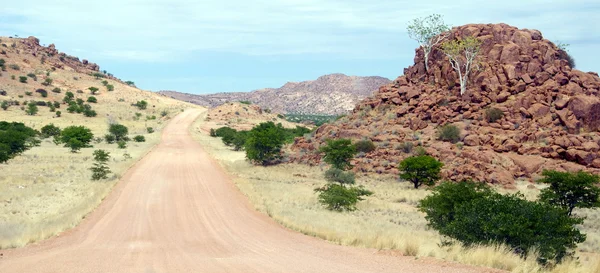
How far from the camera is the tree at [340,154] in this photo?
4028cm

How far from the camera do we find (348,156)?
40688mm

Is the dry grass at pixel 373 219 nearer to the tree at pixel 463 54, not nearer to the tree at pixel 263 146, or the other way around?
the tree at pixel 263 146

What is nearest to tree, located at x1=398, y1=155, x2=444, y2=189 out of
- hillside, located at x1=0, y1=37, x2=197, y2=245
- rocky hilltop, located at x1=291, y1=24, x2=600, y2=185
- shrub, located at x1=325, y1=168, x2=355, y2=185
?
rocky hilltop, located at x1=291, y1=24, x2=600, y2=185

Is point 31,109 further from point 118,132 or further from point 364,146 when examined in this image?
point 364,146

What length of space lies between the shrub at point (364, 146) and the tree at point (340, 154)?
2.38m

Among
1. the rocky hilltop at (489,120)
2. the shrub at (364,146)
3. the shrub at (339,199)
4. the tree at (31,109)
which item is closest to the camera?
the shrub at (339,199)

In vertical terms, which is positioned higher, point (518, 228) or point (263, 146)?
point (263, 146)

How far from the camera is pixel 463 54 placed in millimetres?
48969

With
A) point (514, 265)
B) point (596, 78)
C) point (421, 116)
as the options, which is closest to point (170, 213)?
point (514, 265)

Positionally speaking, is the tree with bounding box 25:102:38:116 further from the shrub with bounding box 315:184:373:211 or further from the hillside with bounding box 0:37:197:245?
the shrub with bounding box 315:184:373:211

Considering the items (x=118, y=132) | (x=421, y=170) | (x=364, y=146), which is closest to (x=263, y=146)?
(x=364, y=146)

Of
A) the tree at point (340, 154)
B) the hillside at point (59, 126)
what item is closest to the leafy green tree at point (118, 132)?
the hillside at point (59, 126)

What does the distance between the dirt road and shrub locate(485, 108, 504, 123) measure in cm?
2732

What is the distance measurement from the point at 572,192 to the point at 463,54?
25.7 meters
